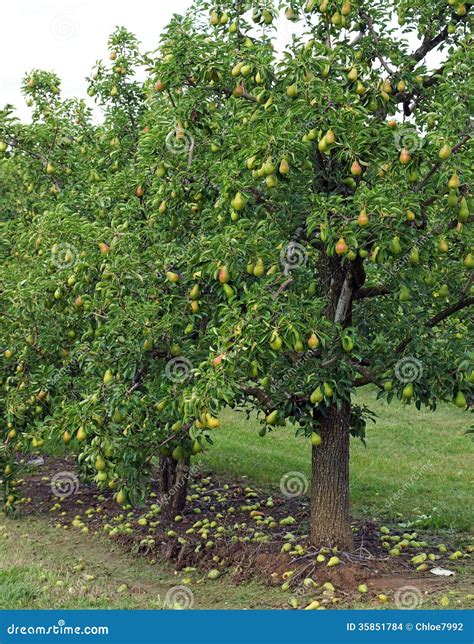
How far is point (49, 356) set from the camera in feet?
25.2

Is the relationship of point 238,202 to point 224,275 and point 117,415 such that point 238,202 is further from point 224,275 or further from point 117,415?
point 117,415

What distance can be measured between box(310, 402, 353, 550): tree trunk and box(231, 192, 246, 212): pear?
2154mm

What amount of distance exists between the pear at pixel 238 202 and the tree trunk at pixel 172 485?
3.24m

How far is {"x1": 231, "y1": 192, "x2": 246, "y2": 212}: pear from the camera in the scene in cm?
561

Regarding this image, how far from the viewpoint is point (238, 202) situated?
5.61m

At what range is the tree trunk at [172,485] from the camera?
812 centimetres

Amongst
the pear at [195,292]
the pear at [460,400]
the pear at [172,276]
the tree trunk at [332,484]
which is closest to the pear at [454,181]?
the pear at [460,400]

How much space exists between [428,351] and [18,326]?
3.88m

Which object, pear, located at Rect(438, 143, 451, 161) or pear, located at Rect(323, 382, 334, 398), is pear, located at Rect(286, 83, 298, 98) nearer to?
pear, located at Rect(438, 143, 451, 161)

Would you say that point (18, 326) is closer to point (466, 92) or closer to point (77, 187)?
point (77, 187)

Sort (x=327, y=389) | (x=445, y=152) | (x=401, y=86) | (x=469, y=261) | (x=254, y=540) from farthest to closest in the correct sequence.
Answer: (x=254, y=540) < (x=401, y=86) < (x=327, y=389) < (x=469, y=261) < (x=445, y=152)

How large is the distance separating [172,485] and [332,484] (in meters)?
2.28

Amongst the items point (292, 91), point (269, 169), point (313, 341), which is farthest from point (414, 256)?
point (292, 91)

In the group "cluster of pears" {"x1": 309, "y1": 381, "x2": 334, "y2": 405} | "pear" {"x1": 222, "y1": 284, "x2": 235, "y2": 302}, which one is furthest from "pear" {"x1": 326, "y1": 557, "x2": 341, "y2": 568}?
"pear" {"x1": 222, "y1": 284, "x2": 235, "y2": 302}
